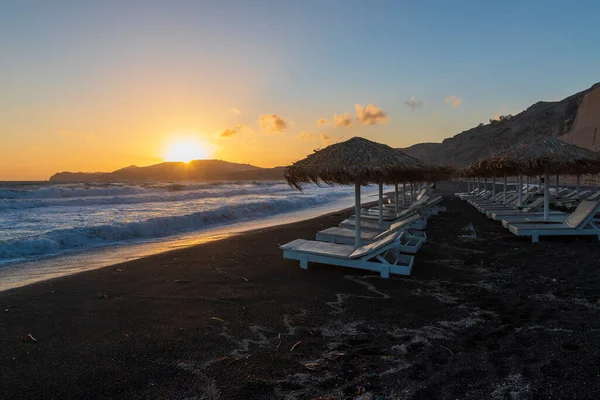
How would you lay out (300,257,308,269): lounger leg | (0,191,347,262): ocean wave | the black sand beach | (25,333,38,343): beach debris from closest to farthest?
the black sand beach, (25,333,38,343): beach debris, (300,257,308,269): lounger leg, (0,191,347,262): ocean wave

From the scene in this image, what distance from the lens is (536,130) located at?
2322 inches

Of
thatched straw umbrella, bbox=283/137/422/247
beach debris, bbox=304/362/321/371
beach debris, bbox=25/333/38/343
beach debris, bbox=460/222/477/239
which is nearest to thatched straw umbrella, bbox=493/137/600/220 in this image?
beach debris, bbox=460/222/477/239

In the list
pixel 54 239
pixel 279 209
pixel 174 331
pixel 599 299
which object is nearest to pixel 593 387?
pixel 599 299

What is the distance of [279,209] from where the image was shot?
2103cm

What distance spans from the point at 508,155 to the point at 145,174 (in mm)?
105695

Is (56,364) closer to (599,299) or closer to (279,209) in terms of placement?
(599,299)

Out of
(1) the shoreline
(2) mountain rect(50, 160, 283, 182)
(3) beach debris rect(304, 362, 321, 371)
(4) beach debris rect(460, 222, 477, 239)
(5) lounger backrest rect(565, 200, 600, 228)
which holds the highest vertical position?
(2) mountain rect(50, 160, 283, 182)

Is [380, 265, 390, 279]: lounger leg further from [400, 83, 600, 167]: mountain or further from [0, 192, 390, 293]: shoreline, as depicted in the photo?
[400, 83, 600, 167]: mountain

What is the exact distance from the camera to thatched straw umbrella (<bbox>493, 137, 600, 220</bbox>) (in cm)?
917

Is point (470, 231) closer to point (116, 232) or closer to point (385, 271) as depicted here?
point (385, 271)

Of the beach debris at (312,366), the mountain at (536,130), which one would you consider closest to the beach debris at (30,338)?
the beach debris at (312,366)

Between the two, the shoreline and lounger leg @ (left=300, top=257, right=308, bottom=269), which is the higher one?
lounger leg @ (left=300, top=257, right=308, bottom=269)

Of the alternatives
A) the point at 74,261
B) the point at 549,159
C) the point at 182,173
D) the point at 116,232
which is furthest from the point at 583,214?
the point at 182,173

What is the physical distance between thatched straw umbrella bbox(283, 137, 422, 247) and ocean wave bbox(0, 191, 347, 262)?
6613 millimetres
